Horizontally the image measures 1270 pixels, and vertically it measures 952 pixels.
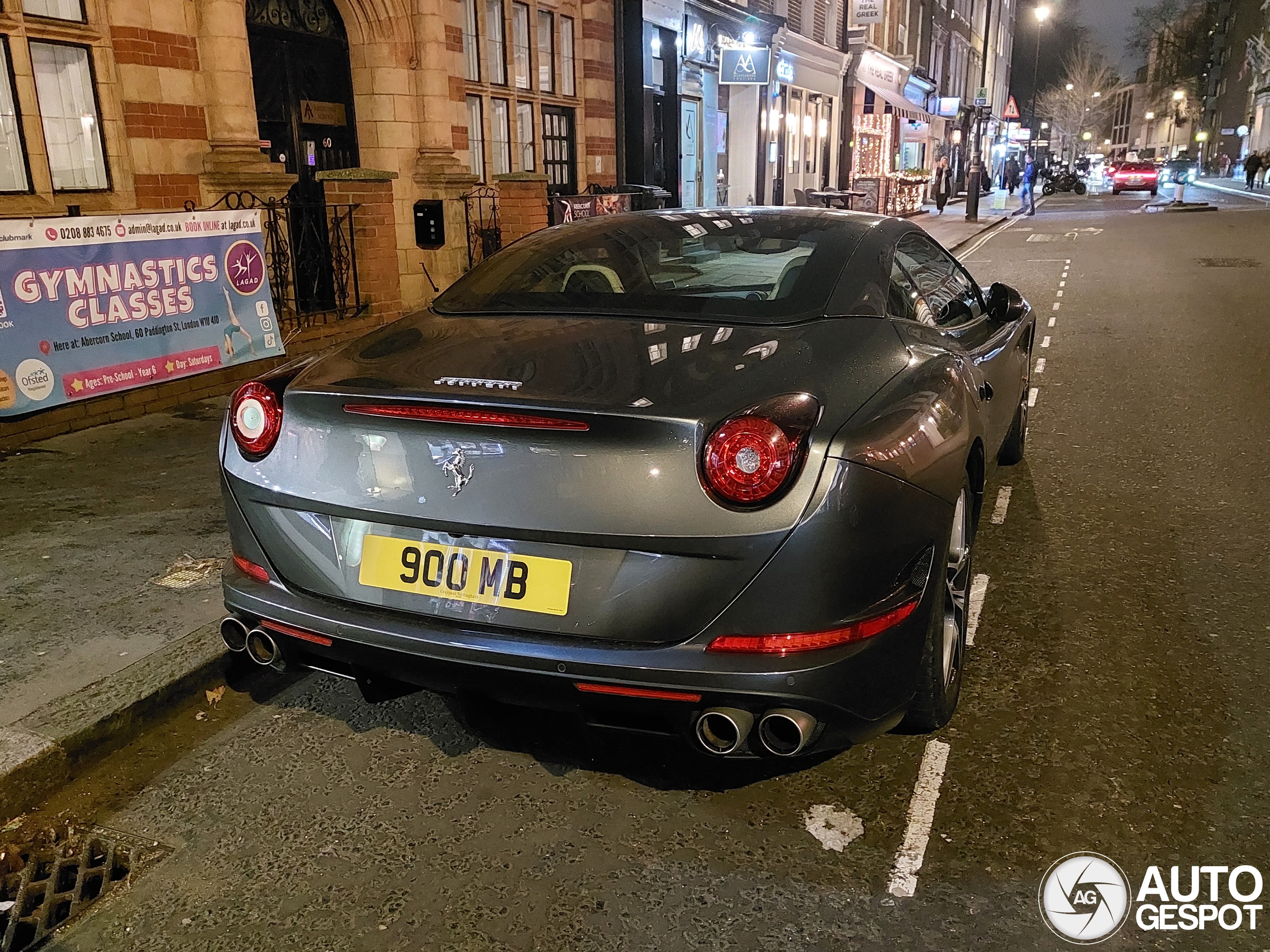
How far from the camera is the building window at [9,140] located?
730 centimetres

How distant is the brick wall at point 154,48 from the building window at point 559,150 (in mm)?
6726

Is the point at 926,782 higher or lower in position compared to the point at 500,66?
lower

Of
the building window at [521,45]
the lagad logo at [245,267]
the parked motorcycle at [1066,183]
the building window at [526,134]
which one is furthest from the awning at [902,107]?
the lagad logo at [245,267]

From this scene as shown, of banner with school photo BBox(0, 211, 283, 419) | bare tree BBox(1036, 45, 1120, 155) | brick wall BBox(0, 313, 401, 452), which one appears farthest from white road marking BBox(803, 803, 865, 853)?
bare tree BBox(1036, 45, 1120, 155)

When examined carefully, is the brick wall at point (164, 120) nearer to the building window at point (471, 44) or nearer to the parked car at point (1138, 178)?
the building window at point (471, 44)

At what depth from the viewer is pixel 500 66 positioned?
13.5 meters

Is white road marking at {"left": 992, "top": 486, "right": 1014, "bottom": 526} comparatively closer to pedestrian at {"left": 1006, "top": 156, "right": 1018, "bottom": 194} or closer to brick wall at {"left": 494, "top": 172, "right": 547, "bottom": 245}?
brick wall at {"left": 494, "top": 172, "right": 547, "bottom": 245}

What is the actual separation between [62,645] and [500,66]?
1161cm

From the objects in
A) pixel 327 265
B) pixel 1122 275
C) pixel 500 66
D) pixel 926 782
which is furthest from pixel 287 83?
pixel 1122 275

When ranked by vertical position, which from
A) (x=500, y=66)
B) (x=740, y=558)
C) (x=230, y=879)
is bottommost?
(x=230, y=879)

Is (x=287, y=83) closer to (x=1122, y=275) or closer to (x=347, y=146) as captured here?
(x=347, y=146)

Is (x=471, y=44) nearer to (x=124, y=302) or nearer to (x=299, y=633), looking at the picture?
(x=124, y=302)

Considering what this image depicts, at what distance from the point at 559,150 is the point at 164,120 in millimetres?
7830

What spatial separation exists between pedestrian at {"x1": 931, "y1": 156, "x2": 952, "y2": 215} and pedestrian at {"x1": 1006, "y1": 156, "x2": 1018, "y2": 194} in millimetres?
12690
